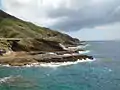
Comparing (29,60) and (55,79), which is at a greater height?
(29,60)

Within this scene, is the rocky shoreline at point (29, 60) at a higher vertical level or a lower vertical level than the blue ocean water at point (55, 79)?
higher

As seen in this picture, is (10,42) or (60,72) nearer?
(60,72)

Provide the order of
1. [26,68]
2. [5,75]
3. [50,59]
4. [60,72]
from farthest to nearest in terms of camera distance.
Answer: [50,59], [26,68], [60,72], [5,75]

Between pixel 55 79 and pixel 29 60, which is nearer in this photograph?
pixel 55 79

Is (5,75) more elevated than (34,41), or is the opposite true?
(34,41)

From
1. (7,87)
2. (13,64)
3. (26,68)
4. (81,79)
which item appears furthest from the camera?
(13,64)

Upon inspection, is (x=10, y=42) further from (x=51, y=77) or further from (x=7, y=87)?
(x=7, y=87)

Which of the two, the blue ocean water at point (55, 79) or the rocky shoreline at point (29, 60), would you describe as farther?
the rocky shoreline at point (29, 60)

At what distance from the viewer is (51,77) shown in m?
78.1

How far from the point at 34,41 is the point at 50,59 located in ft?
119

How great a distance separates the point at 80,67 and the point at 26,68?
1830 cm

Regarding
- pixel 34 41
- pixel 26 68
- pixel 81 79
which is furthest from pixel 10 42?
pixel 81 79

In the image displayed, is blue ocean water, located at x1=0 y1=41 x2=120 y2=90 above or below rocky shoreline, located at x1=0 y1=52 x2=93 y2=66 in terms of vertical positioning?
below

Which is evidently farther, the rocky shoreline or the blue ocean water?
the rocky shoreline
